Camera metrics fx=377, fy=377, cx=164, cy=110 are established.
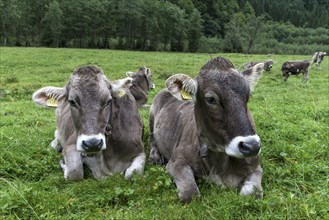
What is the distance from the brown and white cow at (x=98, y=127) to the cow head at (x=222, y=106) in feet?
3.80

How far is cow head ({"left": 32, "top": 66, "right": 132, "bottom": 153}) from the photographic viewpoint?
5.04 metres

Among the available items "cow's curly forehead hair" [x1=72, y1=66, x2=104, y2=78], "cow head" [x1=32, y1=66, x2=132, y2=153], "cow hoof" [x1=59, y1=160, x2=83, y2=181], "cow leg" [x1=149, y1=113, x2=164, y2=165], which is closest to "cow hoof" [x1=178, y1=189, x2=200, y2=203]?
"cow head" [x1=32, y1=66, x2=132, y2=153]

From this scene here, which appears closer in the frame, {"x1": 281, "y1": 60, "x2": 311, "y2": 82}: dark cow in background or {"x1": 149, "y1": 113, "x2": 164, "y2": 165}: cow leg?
{"x1": 149, "y1": 113, "x2": 164, "y2": 165}: cow leg

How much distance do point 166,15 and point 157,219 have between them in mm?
78972

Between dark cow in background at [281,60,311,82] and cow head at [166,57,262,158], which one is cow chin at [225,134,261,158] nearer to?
cow head at [166,57,262,158]

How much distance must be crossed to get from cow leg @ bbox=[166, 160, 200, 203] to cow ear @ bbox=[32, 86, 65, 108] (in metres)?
2.23

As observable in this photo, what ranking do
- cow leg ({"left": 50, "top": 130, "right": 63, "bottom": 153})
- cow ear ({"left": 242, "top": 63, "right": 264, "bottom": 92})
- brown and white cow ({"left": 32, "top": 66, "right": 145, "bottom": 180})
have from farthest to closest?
cow leg ({"left": 50, "top": 130, "right": 63, "bottom": 153}), brown and white cow ({"left": 32, "top": 66, "right": 145, "bottom": 180}), cow ear ({"left": 242, "top": 63, "right": 264, "bottom": 92})

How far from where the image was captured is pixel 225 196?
183 inches

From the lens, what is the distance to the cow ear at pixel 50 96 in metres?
6.32

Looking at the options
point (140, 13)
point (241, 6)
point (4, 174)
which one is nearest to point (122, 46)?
point (140, 13)

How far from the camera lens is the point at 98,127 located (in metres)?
5.27

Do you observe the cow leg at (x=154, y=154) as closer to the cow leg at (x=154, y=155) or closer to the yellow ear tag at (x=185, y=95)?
the cow leg at (x=154, y=155)

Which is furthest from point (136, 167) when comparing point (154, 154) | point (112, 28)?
point (112, 28)

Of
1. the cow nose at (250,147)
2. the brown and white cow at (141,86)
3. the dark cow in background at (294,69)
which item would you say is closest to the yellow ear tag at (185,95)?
the cow nose at (250,147)
